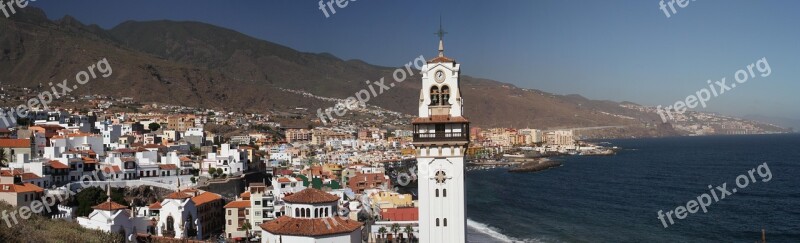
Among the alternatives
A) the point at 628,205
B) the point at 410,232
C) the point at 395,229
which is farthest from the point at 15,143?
the point at 628,205

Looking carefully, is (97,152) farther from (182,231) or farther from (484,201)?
(484,201)

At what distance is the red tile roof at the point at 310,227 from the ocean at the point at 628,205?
20.1 meters

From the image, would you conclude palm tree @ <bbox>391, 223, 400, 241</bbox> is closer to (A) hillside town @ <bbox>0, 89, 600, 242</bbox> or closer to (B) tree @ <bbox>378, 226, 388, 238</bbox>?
(A) hillside town @ <bbox>0, 89, 600, 242</bbox>

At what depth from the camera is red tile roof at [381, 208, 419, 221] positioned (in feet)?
138

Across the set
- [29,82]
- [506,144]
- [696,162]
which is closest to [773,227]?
[696,162]

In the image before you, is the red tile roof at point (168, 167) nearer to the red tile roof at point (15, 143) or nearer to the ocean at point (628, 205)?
the red tile roof at point (15, 143)

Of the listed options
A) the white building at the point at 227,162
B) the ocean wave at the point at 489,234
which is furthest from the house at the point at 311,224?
the white building at the point at 227,162

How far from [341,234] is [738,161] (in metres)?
116

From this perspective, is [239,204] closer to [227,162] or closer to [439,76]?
[227,162]

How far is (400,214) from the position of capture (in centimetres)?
4281

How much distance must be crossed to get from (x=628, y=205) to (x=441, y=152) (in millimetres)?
51667

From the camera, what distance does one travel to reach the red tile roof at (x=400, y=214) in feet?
138

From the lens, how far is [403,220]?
41.8 m

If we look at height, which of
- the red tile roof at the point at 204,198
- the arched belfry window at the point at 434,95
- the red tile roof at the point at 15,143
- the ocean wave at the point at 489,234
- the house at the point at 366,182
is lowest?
the ocean wave at the point at 489,234
